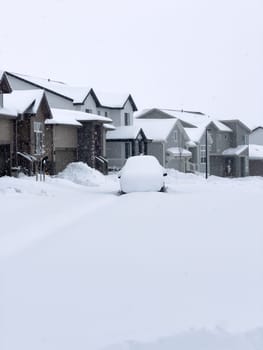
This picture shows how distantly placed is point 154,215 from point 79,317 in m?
7.11

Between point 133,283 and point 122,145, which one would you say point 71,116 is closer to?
point 122,145

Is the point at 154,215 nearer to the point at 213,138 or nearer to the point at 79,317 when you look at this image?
the point at 79,317

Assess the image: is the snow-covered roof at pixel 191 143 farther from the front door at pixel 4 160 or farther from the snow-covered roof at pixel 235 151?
the front door at pixel 4 160

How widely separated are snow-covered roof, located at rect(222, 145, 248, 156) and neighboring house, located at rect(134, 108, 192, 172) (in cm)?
1031

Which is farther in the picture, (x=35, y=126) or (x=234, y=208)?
(x=35, y=126)

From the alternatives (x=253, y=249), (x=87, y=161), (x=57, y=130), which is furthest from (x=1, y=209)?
(x=87, y=161)

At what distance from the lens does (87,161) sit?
39.2 metres

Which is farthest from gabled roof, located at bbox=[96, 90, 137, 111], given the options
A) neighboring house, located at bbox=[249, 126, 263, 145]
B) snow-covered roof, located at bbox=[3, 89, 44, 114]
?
neighboring house, located at bbox=[249, 126, 263, 145]

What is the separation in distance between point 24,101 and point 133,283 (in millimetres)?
26076

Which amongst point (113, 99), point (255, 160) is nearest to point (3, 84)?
point (113, 99)

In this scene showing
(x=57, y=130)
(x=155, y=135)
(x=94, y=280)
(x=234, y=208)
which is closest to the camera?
(x=94, y=280)

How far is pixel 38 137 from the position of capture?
32781 millimetres

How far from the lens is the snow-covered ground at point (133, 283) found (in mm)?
5258

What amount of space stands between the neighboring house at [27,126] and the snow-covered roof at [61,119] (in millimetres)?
1369
